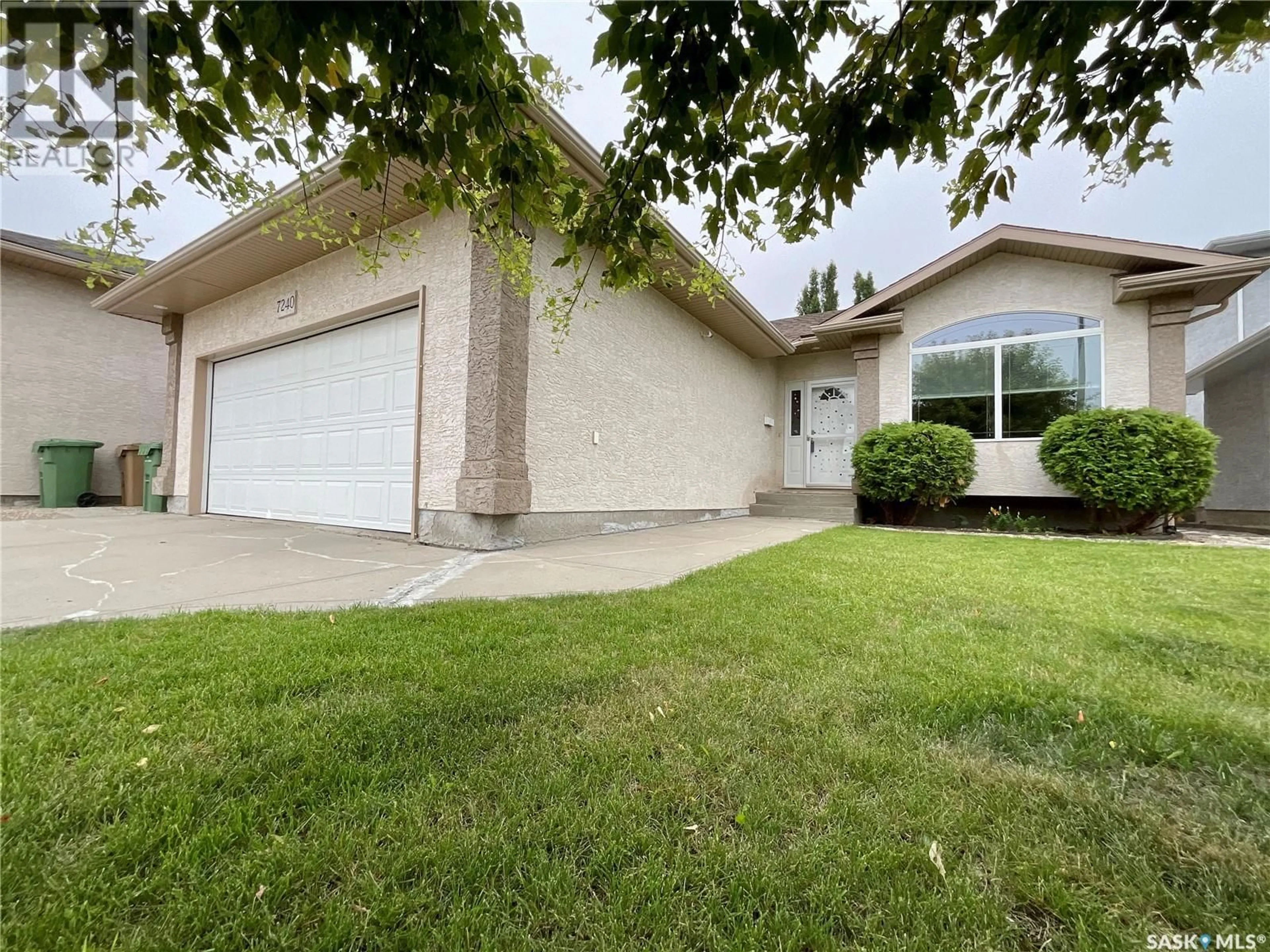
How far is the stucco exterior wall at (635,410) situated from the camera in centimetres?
589

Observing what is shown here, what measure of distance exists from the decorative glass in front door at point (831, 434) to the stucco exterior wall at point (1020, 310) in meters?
1.49

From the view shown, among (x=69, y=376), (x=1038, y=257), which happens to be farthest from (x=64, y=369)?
(x=1038, y=257)

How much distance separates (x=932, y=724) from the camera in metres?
1.75

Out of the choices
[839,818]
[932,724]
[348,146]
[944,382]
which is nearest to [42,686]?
[348,146]

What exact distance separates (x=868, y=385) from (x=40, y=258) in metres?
15.4

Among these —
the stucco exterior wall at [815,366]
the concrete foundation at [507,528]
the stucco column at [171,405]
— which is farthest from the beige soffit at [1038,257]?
the stucco column at [171,405]

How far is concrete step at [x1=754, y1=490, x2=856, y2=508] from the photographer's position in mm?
9797

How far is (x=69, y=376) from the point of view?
9453mm

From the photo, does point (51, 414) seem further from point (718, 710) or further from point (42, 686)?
point (718, 710)

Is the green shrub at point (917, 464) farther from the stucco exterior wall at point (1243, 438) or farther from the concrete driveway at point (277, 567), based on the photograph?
the stucco exterior wall at point (1243, 438)

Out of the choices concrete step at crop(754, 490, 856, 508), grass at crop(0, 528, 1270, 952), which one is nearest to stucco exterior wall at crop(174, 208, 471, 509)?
grass at crop(0, 528, 1270, 952)

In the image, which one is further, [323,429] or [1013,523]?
[1013,523]

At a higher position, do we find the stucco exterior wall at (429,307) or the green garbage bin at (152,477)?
the stucco exterior wall at (429,307)

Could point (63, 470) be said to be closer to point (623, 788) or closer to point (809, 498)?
point (623, 788)
